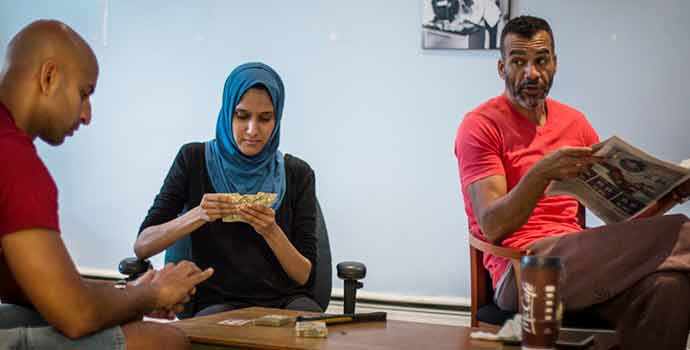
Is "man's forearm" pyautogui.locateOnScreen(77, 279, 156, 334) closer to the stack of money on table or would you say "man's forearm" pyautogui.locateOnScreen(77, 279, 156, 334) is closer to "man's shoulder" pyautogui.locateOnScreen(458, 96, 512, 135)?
the stack of money on table

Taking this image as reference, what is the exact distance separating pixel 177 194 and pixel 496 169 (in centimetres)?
108

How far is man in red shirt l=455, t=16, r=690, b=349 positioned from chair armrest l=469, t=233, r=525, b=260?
3cm

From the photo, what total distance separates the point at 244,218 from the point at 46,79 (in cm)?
104

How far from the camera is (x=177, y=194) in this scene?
2.82 m

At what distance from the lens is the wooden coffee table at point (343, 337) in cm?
186

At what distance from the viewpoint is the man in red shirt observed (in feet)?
6.85

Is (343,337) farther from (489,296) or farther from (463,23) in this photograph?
(463,23)

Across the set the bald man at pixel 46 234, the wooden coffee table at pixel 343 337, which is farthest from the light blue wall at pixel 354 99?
the bald man at pixel 46 234

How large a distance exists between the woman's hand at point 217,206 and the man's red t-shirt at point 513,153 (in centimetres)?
73

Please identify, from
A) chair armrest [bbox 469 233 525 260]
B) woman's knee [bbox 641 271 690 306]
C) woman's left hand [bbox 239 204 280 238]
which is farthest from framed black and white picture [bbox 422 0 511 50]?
woman's knee [bbox 641 271 690 306]

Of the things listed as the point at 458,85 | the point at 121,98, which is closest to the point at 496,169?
the point at 458,85

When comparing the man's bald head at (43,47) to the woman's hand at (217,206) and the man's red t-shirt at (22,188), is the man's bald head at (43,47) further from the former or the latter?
the woman's hand at (217,206)

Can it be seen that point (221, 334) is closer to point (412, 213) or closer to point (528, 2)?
point (412, 213)

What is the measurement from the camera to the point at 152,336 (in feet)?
5.56
